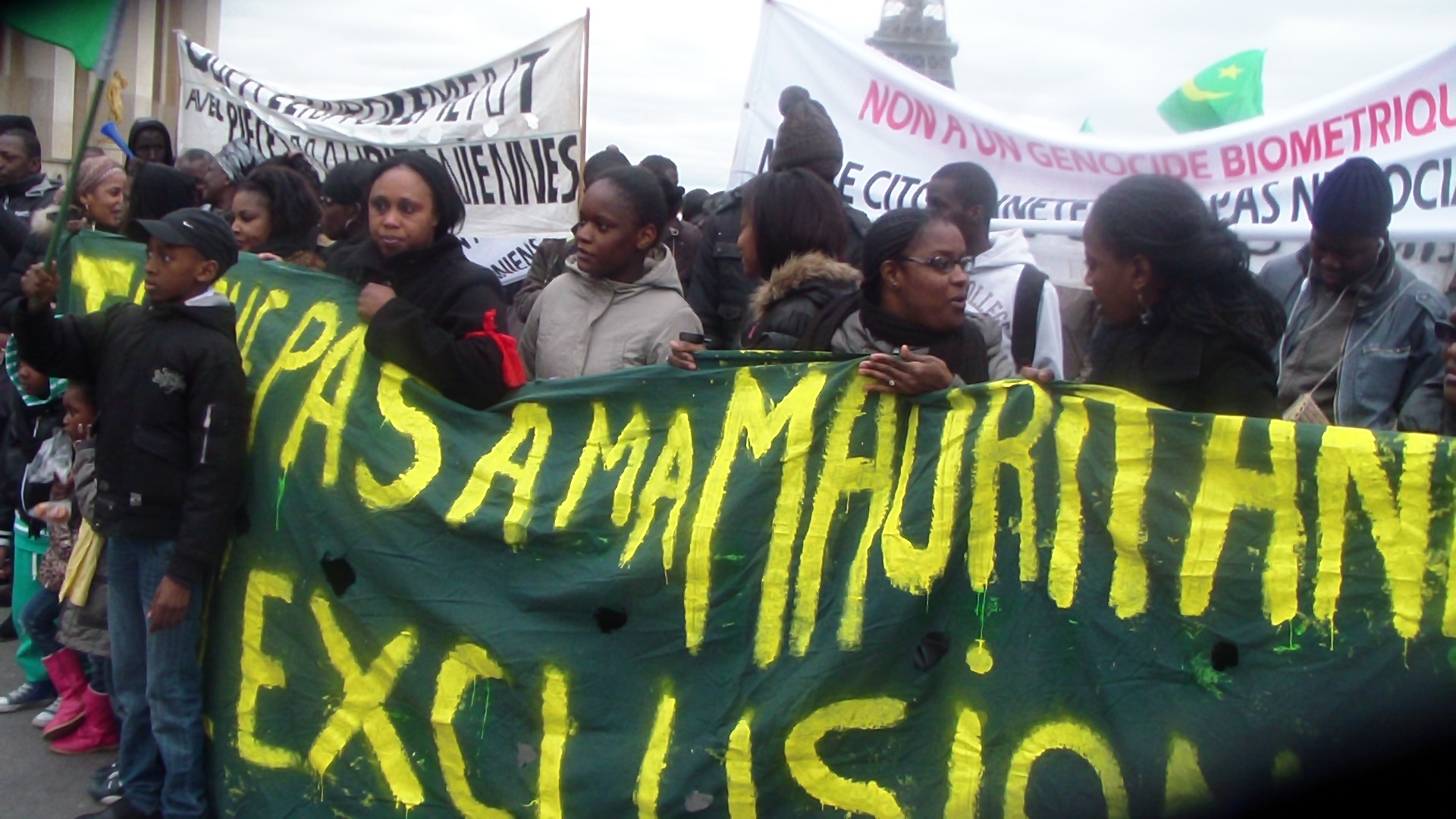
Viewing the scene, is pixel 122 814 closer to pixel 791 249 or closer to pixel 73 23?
pixel 73 23

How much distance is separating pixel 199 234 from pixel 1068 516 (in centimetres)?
223

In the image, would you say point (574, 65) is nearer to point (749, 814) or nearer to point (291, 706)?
point (291, 706)

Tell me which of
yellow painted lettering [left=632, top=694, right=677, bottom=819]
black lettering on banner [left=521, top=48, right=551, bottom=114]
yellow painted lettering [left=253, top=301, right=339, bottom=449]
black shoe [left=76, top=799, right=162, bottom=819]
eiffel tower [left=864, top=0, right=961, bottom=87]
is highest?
eiffel tower [left=864, top=0, right=961, bottom=87]

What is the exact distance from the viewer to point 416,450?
3.33 meters

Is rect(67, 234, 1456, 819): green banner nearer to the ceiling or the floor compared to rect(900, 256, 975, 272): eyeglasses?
nearer to the floor

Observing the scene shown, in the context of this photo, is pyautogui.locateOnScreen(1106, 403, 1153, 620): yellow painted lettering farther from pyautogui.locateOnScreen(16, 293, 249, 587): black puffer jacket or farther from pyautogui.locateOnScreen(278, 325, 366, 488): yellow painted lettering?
pyautogui.locateOnScreen(16, 293, 249, 587): black puffer jacket

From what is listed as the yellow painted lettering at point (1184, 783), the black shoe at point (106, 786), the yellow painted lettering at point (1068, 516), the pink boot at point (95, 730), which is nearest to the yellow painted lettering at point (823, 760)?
the yellow painted lettering at point (1068, 516)

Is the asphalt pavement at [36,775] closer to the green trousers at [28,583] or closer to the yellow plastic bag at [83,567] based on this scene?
the green trousers at [28,583]

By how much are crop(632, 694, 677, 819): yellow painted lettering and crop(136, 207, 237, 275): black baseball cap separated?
163cm

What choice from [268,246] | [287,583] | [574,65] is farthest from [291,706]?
[574,65]

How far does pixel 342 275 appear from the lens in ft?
12.3

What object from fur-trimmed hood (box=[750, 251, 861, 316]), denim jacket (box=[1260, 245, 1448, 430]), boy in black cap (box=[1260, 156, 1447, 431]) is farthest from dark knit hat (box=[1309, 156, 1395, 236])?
fur-trimmed hood (box=[750, 251, 861, 316])

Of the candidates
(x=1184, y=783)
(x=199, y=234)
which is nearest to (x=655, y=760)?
(x=1184, y=783)

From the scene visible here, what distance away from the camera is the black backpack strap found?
3.76 metres
